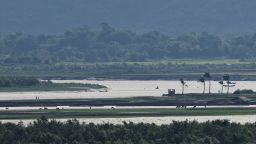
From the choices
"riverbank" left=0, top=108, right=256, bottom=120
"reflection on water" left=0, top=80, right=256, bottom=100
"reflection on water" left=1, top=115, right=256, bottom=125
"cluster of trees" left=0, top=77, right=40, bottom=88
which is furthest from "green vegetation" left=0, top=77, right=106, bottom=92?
"reflection on water" left=1, top=115, right=256, bottom=125

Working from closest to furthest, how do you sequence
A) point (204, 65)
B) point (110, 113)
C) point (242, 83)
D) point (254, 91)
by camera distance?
point (110, 113) < point (254, 91) < point (242, 83) < point (204, 65)

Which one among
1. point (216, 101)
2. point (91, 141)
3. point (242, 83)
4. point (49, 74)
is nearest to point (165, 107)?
point (216, 101)

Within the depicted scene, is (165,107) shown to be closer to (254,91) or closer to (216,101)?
(216,101)

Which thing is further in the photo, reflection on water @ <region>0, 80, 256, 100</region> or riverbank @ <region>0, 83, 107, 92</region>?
riverbank @ <region>0, 83, 107, 92</region>

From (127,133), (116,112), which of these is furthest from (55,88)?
(127,133)

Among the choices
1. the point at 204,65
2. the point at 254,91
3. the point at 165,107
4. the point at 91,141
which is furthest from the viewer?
the point at 204,65

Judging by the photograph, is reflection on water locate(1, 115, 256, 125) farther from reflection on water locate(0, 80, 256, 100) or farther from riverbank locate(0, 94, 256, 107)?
reflection on water locate(0, 80, 256, 100)
